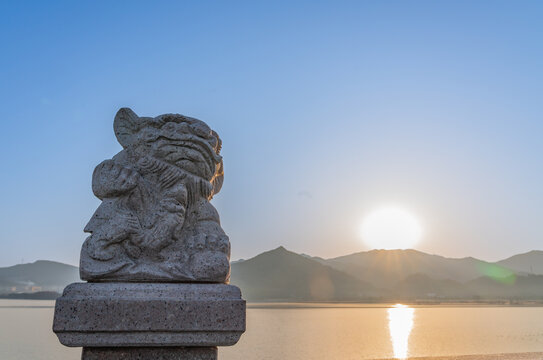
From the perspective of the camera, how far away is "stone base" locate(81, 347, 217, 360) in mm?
2717

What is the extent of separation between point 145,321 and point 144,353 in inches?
9.2

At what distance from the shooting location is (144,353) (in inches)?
108

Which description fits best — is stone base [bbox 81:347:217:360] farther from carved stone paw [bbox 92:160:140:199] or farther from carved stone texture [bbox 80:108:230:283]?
carved stone paw [bbox 92:160:140:199]

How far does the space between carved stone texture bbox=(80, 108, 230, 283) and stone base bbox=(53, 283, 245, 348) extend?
0.52 ft

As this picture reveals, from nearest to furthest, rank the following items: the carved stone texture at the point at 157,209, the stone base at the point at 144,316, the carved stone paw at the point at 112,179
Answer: the stone base at the point at 144,316, the carved stone texture at the point at 157,209, the carved stone paw at the point at 112,179

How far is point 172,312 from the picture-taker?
8.95 ft

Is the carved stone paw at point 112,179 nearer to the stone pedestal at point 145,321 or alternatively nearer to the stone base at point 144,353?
the stone pedestal at point 145,321

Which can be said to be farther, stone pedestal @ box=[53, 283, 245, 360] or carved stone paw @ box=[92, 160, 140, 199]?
carved stone paw @ box=[92, 160, 140, 199]

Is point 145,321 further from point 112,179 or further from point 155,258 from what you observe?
point 112,179

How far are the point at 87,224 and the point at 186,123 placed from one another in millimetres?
1090

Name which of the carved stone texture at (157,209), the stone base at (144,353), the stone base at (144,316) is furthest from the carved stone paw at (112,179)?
the stone base at (144,353)

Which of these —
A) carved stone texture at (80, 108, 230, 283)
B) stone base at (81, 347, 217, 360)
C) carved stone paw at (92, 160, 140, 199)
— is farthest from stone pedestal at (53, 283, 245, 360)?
carved stone paw at (92, 160, 140, 199)

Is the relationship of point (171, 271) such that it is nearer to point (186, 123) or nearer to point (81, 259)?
point (81, 259)

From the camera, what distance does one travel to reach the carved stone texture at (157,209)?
2965 millimetres
